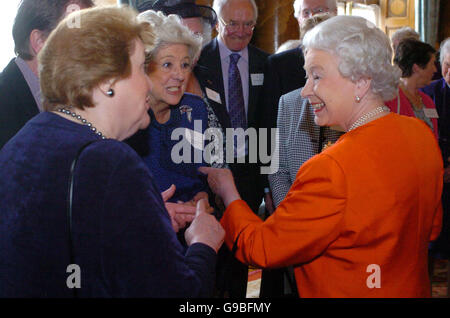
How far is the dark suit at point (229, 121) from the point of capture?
2.89 metres

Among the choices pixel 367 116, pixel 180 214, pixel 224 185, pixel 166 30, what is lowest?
pixel 180 214

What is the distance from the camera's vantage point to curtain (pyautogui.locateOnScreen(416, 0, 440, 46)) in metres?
8.76

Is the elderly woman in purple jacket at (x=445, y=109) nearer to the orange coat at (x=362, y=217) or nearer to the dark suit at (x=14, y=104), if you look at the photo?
the orange coat at (x=362, y=217)

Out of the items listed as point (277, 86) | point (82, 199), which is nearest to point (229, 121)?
point (277, 86)

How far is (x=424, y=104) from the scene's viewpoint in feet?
11.6

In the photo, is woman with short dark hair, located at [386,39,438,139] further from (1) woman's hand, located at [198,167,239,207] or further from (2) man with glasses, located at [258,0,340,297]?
(1) woman's hand, located at [198,167,239,207]

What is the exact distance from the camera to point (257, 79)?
3428 mm

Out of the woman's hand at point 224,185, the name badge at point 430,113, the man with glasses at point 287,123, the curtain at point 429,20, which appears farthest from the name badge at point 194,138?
the curtain at point 429,20

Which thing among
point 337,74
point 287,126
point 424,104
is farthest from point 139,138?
point 424,104

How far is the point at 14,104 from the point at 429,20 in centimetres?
914

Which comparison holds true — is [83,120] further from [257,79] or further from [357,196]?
[257,79]

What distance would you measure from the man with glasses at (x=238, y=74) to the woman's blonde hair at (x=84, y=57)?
2.01m
